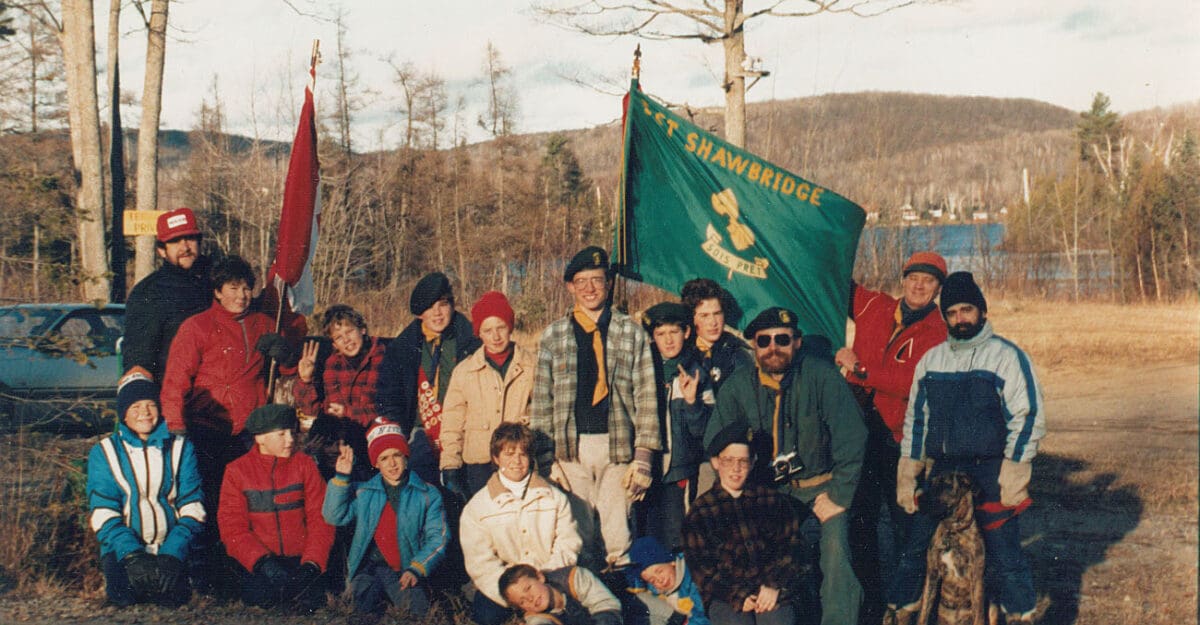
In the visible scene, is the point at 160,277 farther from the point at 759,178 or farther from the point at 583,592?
the point at 759,178

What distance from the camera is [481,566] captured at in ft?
17.2

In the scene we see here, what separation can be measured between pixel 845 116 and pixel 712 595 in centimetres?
1424

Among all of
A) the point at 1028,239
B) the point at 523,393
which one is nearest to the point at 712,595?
the point at 523,393

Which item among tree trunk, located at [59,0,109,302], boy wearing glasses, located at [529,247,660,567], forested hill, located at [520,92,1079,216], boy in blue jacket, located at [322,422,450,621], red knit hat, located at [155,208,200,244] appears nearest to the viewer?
boy wearing glasses, located at [529,247,660,567]

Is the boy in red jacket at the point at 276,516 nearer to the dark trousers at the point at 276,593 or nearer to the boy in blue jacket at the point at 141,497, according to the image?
the dark trousers at the point at 276,593

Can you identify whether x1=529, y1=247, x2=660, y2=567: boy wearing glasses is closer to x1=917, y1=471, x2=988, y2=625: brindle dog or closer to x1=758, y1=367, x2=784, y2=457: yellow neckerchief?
x1=758, y1=367, x2=784, y2=457: yellow neckerchief

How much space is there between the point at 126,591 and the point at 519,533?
2.15m

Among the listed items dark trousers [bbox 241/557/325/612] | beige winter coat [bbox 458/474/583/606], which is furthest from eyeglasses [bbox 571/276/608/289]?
dark trousers [bbox 241/557/325/612]

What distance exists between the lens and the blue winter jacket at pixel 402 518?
5629mm

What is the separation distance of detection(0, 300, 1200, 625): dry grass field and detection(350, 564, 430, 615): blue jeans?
0.35 feet

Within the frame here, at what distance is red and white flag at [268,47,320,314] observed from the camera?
257 inches

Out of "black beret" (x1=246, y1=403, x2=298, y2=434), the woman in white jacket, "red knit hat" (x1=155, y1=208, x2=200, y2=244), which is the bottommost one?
the woman in white jacket

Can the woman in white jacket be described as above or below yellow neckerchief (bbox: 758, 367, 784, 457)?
below

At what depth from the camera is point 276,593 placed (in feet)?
17.9
